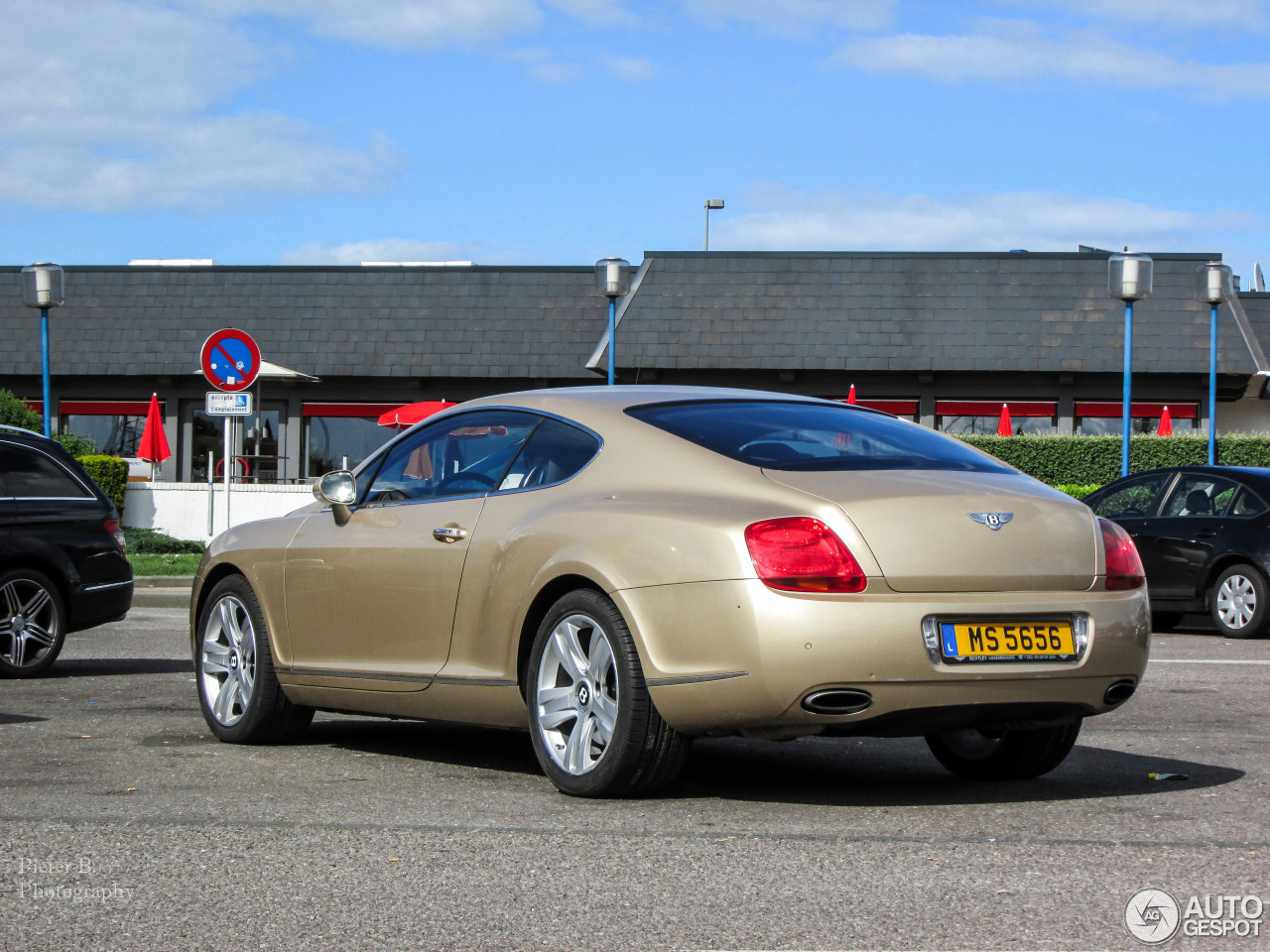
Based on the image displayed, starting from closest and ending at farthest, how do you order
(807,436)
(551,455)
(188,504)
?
(807,436) < (551,455) < (188,504)

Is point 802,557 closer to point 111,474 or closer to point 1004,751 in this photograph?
point 1004,751

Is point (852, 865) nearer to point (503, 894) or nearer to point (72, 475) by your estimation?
point (503, 894)

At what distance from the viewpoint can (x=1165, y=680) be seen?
978 cm

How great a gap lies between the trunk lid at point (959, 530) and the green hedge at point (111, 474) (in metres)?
19.6

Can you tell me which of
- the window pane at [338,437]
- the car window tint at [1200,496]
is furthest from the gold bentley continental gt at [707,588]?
the window pane at [338,437]

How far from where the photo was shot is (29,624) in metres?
9.98

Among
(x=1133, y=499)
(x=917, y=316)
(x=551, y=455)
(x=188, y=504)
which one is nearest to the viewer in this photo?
(x=551, y=455)

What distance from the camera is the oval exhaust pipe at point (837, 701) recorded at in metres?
4.91

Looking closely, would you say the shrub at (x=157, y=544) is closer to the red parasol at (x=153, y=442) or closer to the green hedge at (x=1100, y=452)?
the red parasol at (x=153, y=442)

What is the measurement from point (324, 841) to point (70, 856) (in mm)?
712

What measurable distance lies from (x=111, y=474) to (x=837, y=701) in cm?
2009

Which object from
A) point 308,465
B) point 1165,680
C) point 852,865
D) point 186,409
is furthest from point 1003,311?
point 852,865

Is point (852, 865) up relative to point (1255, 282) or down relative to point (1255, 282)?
down

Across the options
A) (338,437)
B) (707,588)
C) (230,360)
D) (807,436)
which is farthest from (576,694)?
(338,437)
